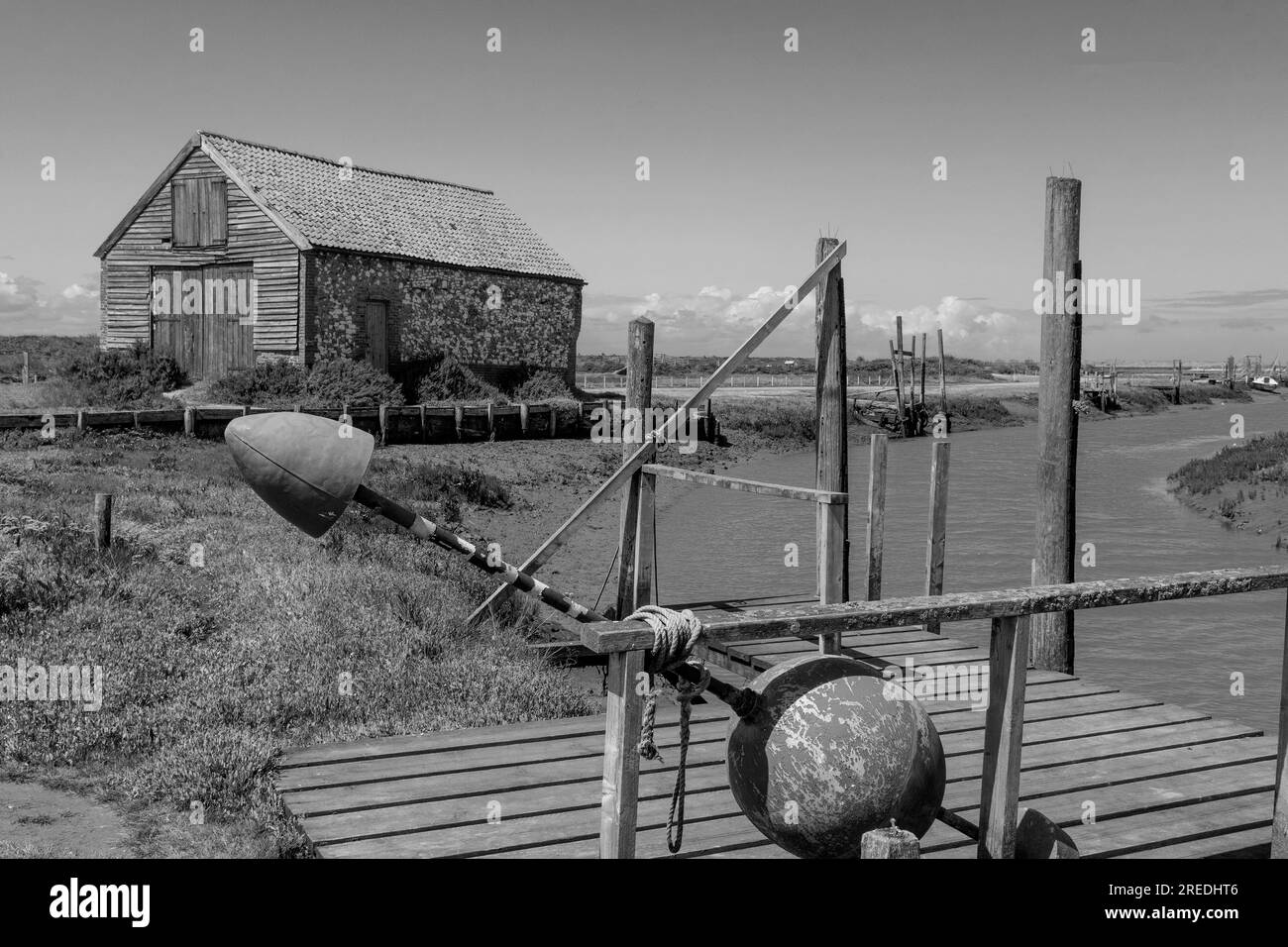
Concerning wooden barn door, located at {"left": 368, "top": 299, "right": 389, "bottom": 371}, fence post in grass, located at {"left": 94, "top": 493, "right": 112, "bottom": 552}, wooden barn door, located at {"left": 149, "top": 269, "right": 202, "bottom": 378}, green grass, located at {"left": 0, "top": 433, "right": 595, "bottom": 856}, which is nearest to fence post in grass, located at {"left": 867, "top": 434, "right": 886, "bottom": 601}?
green grass, located at {"left": 0, "top": 433, "right": 595, "bottom": 856}

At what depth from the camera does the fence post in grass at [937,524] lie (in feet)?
32.4

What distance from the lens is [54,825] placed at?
6.05m

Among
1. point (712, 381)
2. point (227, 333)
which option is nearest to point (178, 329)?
point (227, 333)

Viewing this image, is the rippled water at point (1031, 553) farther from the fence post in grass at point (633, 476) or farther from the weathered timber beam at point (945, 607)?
the weathered timber beam at point (945, 607)

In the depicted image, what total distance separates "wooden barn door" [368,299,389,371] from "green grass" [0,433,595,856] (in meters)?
14.7

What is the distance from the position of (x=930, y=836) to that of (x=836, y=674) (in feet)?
5.34

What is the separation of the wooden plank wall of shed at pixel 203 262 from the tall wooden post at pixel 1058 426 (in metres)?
21.0

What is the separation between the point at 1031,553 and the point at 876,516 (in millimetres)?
10645

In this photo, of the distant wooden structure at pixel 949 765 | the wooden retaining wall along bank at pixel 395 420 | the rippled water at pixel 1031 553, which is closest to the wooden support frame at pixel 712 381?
the distant wooden structure at pixel 949 765

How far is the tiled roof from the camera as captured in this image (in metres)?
27.7

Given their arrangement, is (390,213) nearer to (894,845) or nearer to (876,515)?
(876,515)
